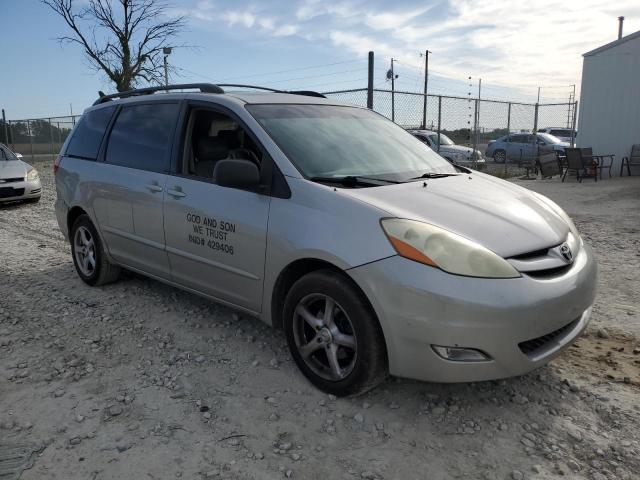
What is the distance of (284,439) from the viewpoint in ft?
8.74

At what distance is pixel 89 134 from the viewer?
16.5 feet

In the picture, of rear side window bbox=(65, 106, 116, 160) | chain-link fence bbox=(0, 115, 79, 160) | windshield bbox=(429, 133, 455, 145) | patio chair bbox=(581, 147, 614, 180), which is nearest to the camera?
rear side window bbox=(65, 106, 116, 160)

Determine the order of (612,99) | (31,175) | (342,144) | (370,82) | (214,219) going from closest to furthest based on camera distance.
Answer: (214,219) < (342,144) < (370,82) < (31,175) < (612,99)

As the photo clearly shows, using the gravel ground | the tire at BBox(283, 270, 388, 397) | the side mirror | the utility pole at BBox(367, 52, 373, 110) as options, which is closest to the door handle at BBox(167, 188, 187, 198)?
the side mirror

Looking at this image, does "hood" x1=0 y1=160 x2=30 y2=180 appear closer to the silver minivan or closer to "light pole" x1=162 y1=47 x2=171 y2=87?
the silver minivan

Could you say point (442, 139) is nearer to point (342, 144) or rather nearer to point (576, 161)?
point (576, 161)

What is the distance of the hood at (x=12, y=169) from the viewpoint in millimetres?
10648

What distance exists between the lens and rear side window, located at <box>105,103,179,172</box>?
13.3 ft

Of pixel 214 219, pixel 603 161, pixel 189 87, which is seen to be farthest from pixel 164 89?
pixel 603 161

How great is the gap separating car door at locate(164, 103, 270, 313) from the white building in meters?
14.0

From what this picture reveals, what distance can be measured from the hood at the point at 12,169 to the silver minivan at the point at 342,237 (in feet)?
24.4

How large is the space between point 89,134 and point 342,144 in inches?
109

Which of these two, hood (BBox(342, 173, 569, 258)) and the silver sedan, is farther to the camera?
the silver sedan

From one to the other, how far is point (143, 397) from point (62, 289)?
8.04 ft
